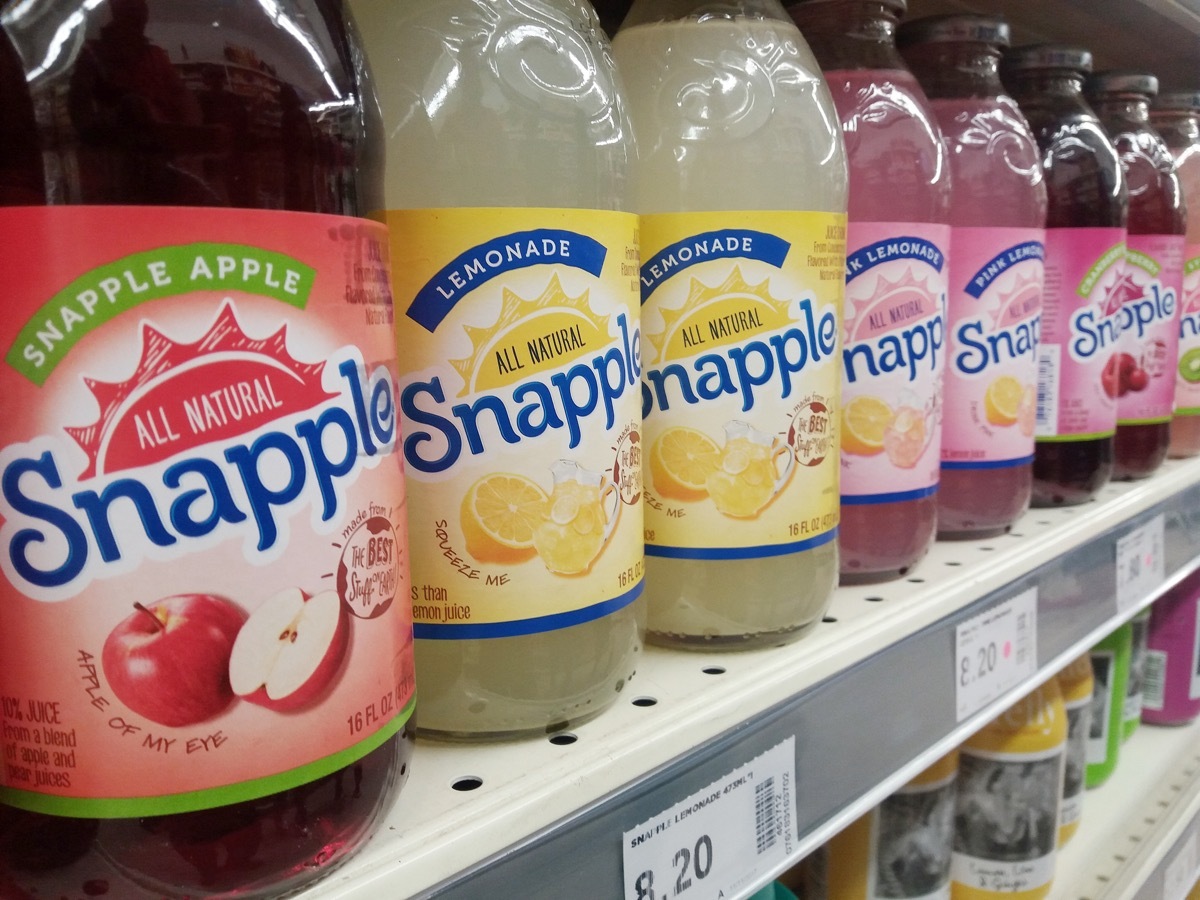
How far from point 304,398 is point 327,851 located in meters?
0.19

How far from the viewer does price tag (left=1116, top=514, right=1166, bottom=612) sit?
41.2 inches

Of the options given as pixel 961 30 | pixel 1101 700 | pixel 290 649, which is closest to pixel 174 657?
pixel 290 649

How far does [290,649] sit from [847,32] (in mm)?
688

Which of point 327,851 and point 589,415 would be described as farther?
point 589,415

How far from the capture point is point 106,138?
35cm

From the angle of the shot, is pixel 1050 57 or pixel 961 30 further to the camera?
pixel 1050 57

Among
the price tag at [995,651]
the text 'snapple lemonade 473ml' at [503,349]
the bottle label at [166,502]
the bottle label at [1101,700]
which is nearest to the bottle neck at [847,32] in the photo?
the text 'snapple lemonade 473ml' at [503,349]

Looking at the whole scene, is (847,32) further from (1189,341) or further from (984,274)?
(1189,341)

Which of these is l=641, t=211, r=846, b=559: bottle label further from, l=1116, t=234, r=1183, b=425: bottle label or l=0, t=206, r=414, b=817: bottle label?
l=1116, t=234, r=1183, b=425: bottle label

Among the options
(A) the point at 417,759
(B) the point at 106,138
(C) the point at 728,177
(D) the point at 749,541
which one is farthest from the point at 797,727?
(B) the point at 106,138

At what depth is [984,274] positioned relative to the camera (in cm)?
89

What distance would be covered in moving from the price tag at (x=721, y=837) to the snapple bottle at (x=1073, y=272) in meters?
0.61

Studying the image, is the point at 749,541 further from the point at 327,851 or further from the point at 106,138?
the point at 106,138

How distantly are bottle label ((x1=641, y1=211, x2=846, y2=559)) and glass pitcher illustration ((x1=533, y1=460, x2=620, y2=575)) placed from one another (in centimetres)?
11
